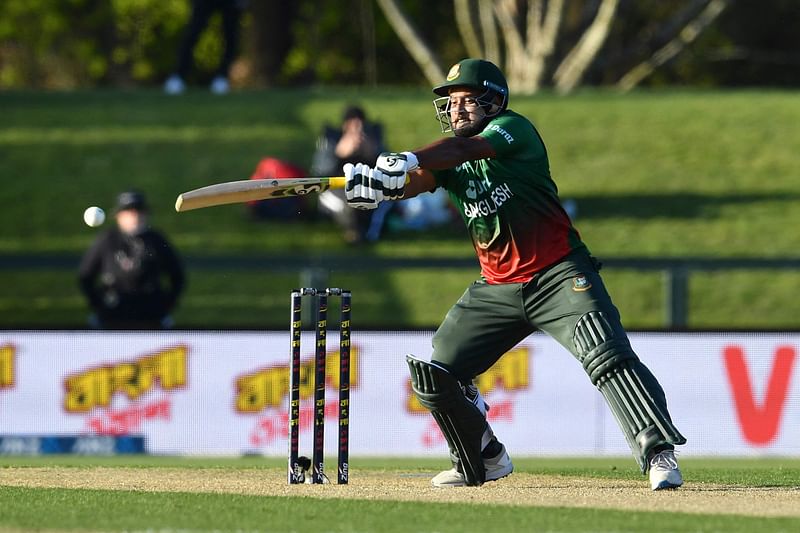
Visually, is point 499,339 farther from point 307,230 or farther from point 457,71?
point 307,230

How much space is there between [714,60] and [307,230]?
21307mm

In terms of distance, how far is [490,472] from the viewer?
A: 783 centimetres

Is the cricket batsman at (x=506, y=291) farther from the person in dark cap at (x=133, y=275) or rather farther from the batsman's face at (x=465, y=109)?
the person in dark cap at (x=133, y=275)

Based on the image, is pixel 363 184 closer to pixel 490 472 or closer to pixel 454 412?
pixel 454 412

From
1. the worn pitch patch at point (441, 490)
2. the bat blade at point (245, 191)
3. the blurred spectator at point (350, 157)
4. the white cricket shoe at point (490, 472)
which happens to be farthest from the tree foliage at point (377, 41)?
the bat blade at point (245, 191)

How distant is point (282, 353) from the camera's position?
428 inches

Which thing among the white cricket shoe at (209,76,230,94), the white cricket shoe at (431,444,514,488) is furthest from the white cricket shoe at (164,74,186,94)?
the white cricket shoe at (431,444,514,488)

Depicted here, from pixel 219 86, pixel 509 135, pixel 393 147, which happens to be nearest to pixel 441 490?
pixel 509 135

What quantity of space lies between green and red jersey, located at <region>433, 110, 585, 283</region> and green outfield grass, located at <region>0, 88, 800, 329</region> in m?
7.27

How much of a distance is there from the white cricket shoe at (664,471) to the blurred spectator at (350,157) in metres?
7.68

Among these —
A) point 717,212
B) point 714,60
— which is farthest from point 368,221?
point 714,60

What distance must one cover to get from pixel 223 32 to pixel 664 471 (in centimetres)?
1555

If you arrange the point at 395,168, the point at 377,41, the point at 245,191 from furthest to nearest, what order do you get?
the point at 377,41
the point at 245,191
the point at 395,168

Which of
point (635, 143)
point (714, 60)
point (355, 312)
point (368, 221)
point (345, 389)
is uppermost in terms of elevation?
point (714, 60)
